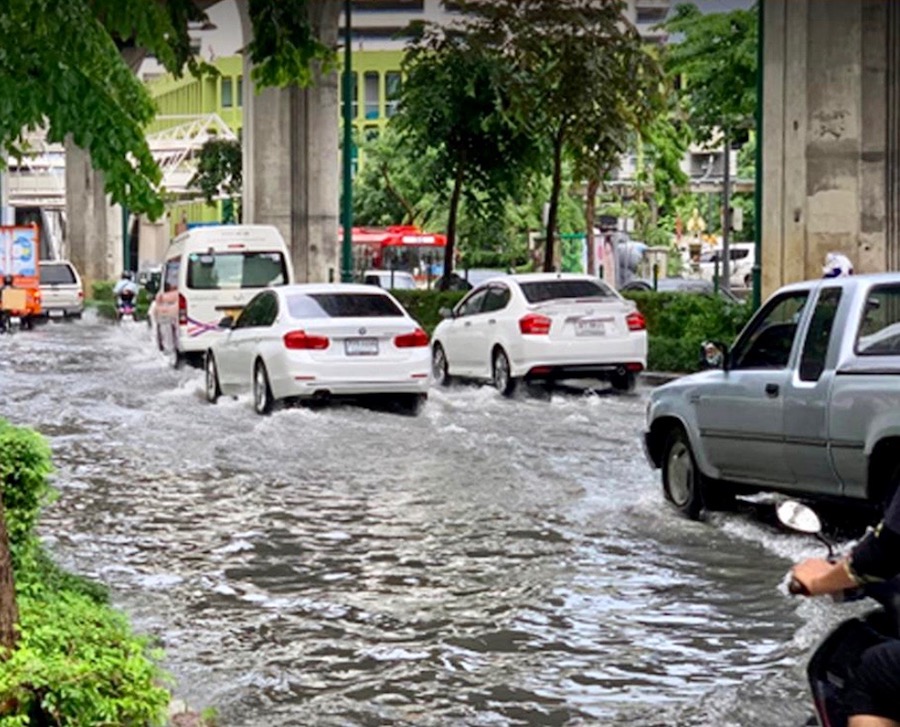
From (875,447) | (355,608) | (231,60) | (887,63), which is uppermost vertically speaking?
(231,60)

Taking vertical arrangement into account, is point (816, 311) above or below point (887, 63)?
below

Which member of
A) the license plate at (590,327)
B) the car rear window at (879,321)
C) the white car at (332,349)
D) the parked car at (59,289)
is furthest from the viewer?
the parked car at (59,289)

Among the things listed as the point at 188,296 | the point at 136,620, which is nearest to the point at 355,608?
the point at 136,620

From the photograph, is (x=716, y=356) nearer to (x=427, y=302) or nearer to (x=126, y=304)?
(x=427, y=302)

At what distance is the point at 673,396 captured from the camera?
13.7m

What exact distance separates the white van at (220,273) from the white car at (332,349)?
801cm

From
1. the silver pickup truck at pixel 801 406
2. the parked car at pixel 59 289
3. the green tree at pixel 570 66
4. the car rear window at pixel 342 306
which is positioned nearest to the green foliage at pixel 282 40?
the silver pickup truck at pixel 801 406

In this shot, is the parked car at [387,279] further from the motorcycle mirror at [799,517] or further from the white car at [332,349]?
the motorcycle mirror at [799,517]

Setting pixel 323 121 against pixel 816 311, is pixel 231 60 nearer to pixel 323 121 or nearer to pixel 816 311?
pixel 323 121

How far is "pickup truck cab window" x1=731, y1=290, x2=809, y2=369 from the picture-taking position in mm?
12414

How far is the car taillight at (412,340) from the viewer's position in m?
22.5

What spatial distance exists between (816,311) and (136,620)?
14.7 feet

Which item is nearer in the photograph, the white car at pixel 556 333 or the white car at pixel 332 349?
the white car at pixel 332 349

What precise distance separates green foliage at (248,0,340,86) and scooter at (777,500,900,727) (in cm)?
656
